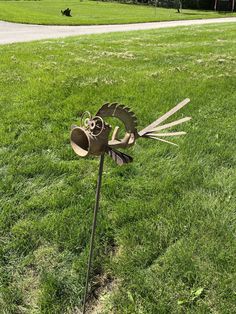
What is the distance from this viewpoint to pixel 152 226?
286cm

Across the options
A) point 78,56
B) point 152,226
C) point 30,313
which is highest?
point 78,56

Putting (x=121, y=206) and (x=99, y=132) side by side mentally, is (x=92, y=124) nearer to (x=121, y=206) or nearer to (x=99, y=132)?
(x=99, y=132)

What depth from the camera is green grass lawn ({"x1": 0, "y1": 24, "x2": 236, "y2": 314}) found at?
7.96 feet

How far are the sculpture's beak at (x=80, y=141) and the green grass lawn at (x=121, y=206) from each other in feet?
3.83

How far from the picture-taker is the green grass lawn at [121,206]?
243cm

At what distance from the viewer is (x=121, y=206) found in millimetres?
3078

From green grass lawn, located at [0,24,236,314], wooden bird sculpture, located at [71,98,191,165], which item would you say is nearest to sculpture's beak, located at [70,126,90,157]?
wooden bird sculpture, located at [71,98,191,165]

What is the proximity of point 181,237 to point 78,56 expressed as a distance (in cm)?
562

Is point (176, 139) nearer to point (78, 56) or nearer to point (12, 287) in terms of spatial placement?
point (12, 287)

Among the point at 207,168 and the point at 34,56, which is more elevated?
the point at 34,56

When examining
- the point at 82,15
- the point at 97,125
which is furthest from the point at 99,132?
the point at 82,15

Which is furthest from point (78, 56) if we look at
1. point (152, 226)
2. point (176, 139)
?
point (152, 226)

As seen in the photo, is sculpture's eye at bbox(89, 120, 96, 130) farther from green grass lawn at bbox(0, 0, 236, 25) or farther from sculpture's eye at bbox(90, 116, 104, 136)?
green grass lawn at bbox(0, 0, 236, 25)

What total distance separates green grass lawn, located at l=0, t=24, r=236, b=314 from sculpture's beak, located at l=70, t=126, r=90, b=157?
1169 millimetres
